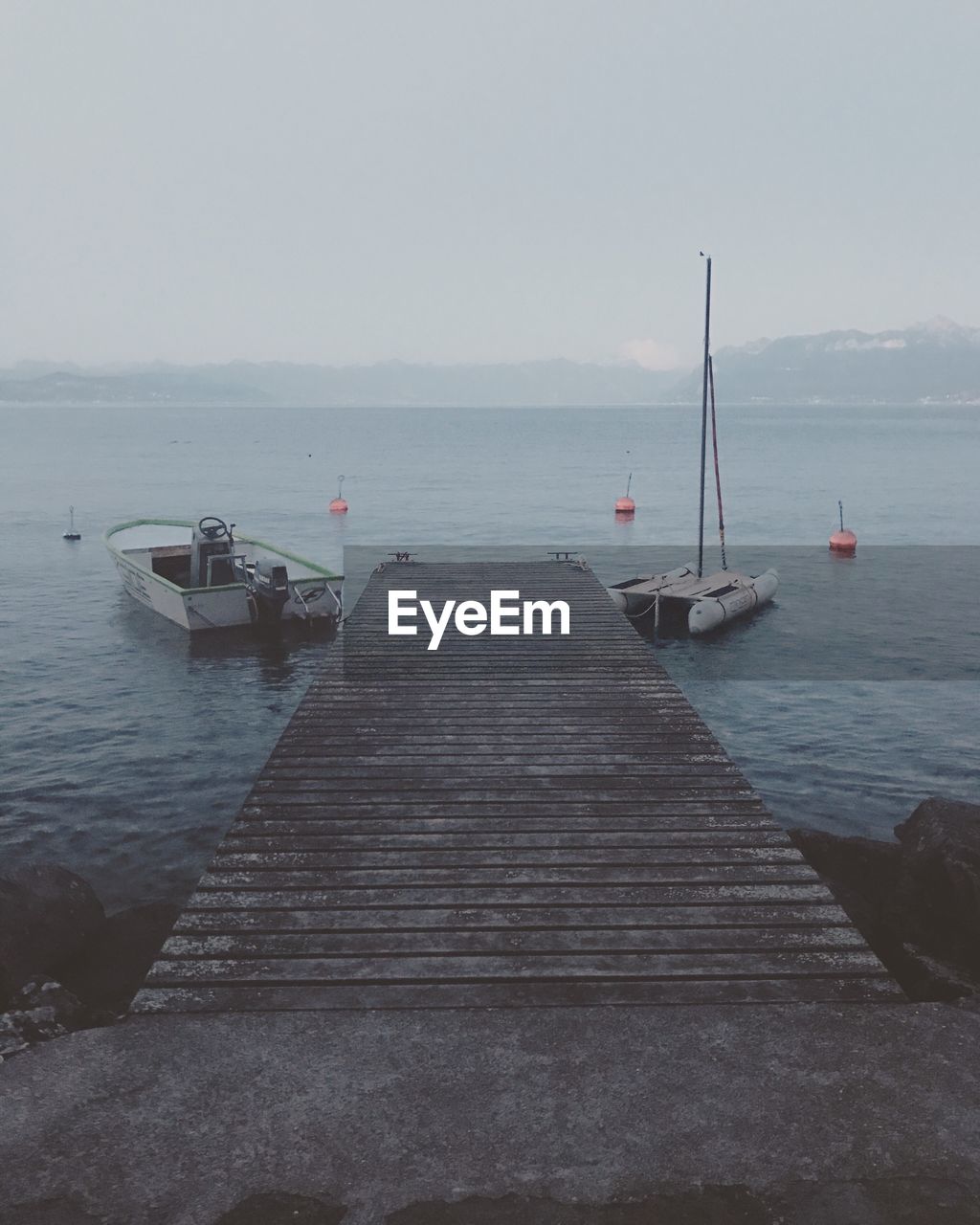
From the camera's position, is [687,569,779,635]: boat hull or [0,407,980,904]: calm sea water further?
[687,569,779,635]: boat hull

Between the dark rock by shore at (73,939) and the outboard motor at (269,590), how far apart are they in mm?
16289

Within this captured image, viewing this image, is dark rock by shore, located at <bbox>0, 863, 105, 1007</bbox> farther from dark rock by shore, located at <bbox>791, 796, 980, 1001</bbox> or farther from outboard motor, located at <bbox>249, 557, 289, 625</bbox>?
outboard motor, located at <bbox>249, 557, 289, 625</bbox>

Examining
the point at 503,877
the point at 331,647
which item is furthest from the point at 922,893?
the point at 331,647

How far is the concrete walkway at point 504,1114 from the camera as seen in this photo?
5.24m

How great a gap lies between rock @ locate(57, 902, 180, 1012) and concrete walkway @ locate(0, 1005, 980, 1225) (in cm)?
392

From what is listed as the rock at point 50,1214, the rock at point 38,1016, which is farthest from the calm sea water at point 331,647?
the rock at point 50,1214

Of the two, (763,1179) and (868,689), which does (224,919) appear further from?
(868,689)

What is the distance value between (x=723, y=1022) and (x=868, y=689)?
19.5 m

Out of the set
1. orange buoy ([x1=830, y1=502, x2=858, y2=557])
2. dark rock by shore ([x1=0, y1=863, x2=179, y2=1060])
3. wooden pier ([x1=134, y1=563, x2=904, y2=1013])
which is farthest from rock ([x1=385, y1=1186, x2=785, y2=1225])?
orange buoy ([x1=830, y1=502, x2=858, y2=557])

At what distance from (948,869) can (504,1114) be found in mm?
7643

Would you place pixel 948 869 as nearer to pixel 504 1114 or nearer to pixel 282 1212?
pixel 504 1114

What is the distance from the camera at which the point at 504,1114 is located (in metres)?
5.83

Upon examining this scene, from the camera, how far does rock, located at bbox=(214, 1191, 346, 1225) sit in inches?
199

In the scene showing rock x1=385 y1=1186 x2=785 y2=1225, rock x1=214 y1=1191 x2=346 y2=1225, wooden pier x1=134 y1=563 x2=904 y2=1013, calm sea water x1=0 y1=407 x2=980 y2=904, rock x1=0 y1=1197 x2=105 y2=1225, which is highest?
wooden pier x1=134 y1=563 x2=904 y2=1013
